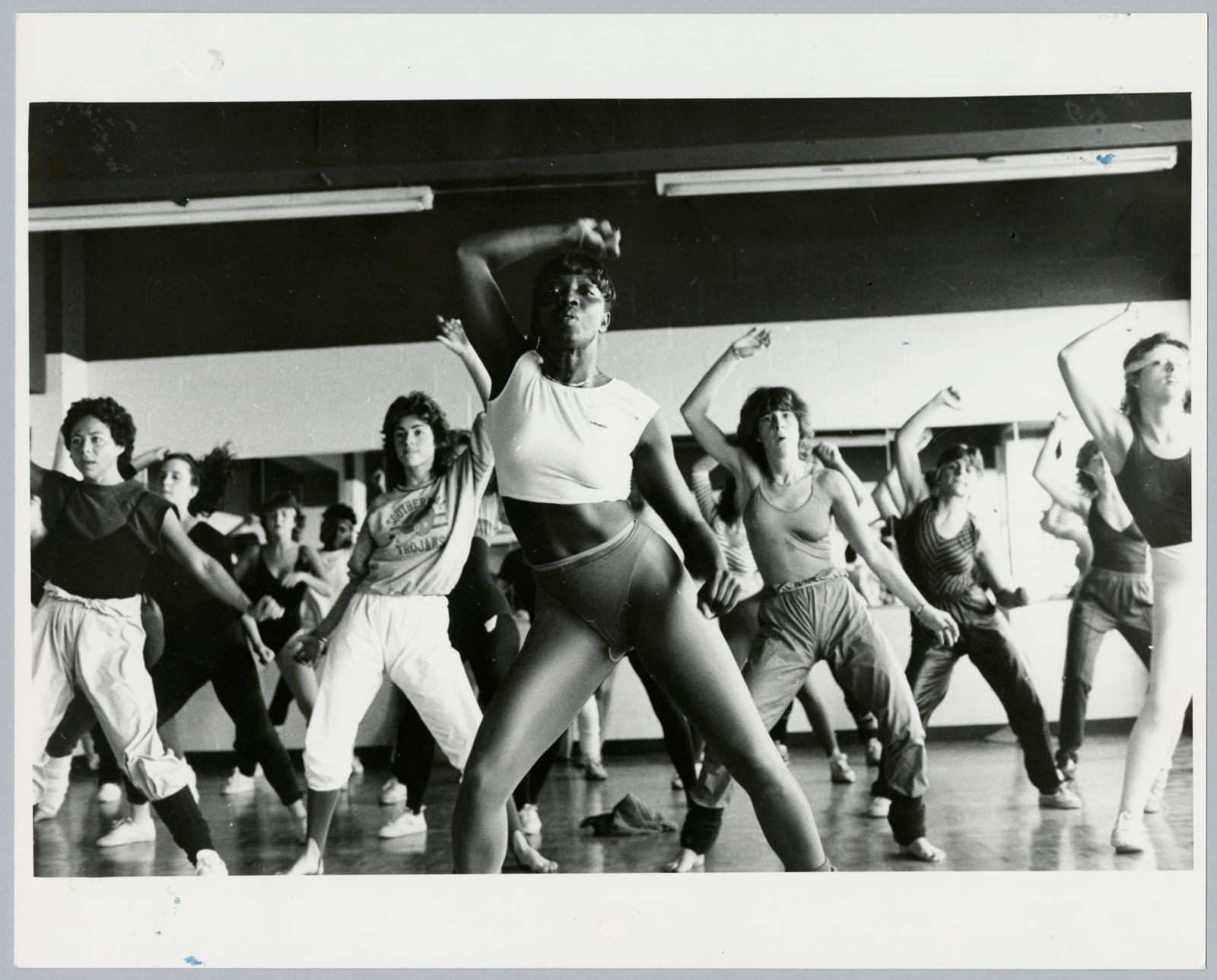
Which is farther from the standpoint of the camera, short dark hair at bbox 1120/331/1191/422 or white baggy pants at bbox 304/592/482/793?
short dark hair at bbox 1120/331/1191/422

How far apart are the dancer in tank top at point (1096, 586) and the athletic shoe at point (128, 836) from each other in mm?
3559

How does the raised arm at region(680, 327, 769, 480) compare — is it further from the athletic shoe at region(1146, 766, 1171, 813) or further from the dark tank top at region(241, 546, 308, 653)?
the athletic shoe at region(1146, 766, 1171, 813)

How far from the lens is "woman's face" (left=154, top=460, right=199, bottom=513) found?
4.34 meters

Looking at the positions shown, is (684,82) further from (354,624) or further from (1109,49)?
(354,624)

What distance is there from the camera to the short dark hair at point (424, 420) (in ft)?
13.8

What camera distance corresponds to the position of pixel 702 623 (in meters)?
3.81

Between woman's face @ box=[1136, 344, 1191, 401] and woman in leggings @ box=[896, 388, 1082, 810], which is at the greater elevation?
woman's face @ box=[1136, 344, 1191, 401]

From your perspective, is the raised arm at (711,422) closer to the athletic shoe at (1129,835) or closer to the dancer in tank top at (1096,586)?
the dancer in tank top at (1096,586)

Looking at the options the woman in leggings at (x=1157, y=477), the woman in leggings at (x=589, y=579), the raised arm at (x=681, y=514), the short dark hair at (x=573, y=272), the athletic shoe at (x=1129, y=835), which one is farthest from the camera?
the woman in leggings at (x=1157, y=477)

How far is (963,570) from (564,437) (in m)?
1.67

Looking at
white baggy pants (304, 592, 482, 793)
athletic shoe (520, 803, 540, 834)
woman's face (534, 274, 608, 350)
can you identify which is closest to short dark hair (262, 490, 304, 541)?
white baggy pants (304, 592, 482, 793)

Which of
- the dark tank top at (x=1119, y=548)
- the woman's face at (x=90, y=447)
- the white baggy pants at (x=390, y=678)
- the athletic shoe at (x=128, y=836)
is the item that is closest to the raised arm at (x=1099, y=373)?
the dark tank top at (x=1119, y=548)

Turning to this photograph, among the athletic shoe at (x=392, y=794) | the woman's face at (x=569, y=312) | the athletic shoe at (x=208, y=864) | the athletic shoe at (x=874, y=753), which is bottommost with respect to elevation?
the athletic shoe at (x=208, y=864)

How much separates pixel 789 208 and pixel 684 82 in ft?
2.05
